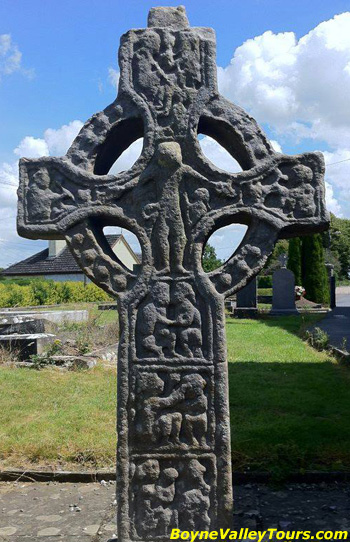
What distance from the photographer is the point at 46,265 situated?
46.1 meters

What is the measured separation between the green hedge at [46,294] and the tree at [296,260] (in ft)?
38.5

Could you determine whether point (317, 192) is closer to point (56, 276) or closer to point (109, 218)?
point (109, 218)

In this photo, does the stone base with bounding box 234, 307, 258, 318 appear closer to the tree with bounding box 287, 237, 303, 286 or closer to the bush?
the tree with bounding box 287, 237, 303, 286

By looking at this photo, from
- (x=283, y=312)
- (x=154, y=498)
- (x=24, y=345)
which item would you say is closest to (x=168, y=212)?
(x=154, y=498)

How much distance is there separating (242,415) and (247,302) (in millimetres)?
15448

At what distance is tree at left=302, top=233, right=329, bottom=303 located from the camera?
31.2 meters

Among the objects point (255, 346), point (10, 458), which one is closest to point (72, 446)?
point (10, 458)

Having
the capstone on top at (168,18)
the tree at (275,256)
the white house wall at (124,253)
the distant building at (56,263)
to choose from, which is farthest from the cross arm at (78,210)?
the tree at (275,256)

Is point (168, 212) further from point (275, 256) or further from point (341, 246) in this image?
point (341, 246)

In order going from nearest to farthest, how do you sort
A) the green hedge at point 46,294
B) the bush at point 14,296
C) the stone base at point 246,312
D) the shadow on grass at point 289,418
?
the shadow on grass at point 289,418 < the stone base at point 246,312 < the bush at point 14,296 < the green hedge at point 46,294

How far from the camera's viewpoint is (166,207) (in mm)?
2992

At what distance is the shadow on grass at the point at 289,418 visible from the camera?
464 centimetres

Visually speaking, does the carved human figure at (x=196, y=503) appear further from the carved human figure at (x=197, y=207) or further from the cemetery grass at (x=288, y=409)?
the cemetery grass at (x=288, y=409)

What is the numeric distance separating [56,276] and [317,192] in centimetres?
4314
